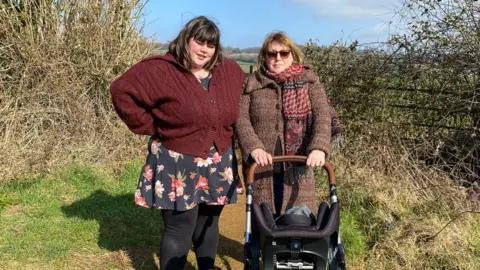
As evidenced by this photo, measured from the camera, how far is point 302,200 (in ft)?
10.0

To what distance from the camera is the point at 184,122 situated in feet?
9.45

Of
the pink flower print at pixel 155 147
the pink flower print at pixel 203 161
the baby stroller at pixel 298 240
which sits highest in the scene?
the pink flower print at pixel 155 147

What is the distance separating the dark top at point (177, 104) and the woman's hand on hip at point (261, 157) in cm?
28

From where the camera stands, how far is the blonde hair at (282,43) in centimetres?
293

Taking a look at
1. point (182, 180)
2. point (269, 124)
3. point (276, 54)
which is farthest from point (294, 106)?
point (182, 180)

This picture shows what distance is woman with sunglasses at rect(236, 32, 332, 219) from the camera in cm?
295

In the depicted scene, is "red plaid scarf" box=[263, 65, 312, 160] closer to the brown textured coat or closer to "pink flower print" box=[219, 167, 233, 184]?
the brown textured coat

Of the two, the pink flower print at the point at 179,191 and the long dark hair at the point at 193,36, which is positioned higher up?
the long dark hair at the point at 193,36

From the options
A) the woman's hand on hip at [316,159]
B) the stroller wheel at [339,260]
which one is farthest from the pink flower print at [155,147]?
the stroller wheel at [339,260]

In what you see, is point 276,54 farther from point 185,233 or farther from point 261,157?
point 185,233

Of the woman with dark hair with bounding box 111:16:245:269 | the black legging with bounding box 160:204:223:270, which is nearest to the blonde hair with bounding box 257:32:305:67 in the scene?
the woman with dark hair with bounding box 111:16:245:269

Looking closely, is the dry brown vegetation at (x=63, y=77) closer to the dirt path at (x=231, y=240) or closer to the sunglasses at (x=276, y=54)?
the dirt path at (x=231, y=240)

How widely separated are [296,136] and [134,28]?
5.50 m

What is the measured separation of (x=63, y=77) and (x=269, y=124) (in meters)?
4.99
